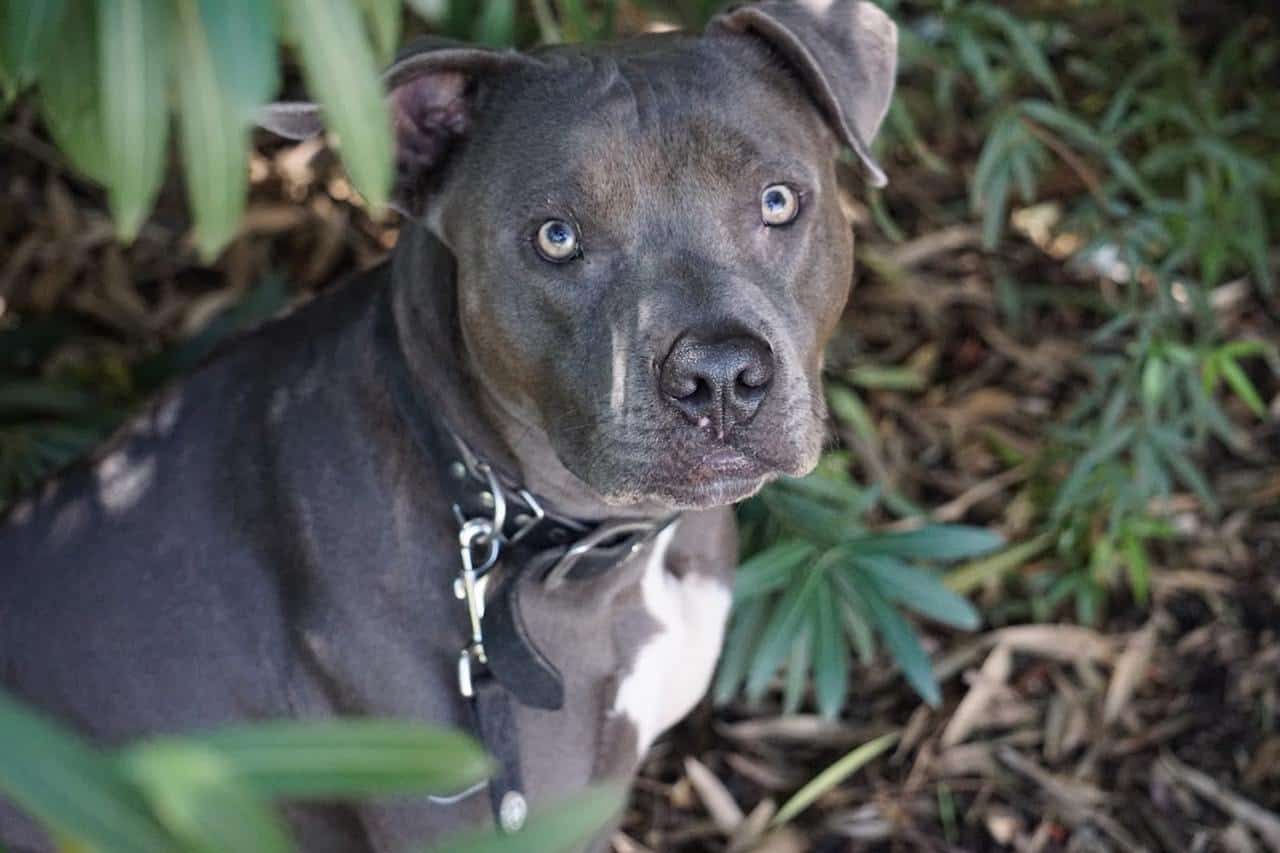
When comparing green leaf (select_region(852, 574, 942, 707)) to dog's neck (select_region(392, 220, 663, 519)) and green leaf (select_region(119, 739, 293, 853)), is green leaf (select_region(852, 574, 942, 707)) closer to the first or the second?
dog's neck (select_region(392, 220, 663, 519))

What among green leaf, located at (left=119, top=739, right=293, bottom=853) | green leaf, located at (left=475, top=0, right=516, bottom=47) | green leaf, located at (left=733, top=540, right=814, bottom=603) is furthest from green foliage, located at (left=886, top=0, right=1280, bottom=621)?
green leaf, located at (left=119, top=739, right=293, bottom=853)

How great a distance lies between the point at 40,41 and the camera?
1592mm

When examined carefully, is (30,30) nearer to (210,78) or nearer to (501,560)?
(210,78)

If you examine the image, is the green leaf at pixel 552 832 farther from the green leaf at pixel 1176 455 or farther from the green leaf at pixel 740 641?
the green leaf at pixel 1176 455

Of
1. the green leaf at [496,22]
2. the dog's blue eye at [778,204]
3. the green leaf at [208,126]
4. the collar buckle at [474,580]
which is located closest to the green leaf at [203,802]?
the green leaf at [208,126]

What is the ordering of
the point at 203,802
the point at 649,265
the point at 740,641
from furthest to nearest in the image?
the point at 740,641, the point at 649,265, the point at 203,802

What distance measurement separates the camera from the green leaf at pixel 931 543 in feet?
10.9

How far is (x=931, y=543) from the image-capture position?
10.9 ft

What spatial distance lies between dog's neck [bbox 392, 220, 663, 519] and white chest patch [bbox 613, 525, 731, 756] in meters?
0.20

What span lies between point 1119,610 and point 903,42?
150cm

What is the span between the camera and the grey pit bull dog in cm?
235

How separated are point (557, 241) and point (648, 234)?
137 mm

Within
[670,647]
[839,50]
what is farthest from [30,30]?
[670,647]

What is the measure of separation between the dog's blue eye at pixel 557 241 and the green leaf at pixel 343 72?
34.3 inches
